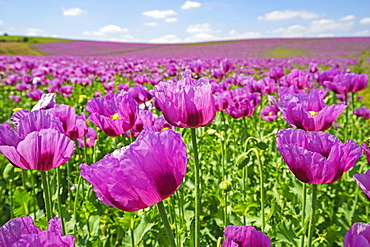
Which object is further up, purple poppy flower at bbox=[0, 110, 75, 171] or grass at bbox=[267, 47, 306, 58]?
grass at bbox=[267, 47, 306, 58]

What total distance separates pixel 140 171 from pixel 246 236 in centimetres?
38

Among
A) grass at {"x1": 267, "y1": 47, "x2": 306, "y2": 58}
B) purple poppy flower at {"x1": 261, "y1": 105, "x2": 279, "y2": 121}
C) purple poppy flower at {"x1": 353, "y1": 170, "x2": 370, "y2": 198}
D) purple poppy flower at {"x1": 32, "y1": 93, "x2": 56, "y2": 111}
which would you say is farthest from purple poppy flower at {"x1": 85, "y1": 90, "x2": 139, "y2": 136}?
grass at {"x1": 267, "y1": 47, "x2": 306, "y2": 58}

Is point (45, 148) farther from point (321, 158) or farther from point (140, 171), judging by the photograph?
point (321, 158)

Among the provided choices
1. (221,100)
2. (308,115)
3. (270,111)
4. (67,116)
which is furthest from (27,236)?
(270,111)

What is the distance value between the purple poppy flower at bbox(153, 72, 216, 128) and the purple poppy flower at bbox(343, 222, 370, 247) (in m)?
0.53

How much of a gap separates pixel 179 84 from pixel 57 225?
59cm

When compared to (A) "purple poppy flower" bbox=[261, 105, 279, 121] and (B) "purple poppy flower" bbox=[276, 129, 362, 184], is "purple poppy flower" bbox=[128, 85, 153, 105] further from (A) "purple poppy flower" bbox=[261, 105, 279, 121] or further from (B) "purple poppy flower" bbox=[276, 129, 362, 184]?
(B) "purple poppy flower" bbox=[276, 129, 362, 184]

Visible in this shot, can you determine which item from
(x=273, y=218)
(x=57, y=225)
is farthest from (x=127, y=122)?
(x=273, y=218)

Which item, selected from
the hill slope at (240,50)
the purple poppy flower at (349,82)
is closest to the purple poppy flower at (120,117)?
the purple poppy flower at (349,82)

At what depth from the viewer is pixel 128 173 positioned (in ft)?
2.25

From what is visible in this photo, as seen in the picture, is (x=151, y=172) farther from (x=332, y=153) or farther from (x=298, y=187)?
(x=298, y=187)

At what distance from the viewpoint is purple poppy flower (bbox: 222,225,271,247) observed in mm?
843

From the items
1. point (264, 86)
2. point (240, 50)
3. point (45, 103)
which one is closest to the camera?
point (45, 103)

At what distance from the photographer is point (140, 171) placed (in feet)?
2.27
